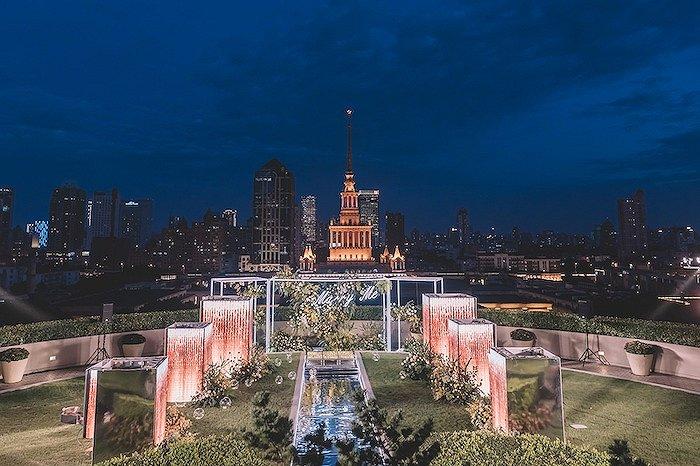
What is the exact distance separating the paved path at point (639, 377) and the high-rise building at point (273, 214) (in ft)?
450

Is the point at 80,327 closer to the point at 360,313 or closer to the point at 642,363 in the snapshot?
the point at 360,313

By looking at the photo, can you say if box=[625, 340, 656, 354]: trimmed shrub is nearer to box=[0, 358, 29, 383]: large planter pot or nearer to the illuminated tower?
box=[0, 358, 29, 383]: large planter pot

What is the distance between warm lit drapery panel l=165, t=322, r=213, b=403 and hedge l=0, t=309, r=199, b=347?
548cm

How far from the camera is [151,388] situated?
701 cm

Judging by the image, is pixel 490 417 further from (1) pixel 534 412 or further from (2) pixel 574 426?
(2) pixel 574 426

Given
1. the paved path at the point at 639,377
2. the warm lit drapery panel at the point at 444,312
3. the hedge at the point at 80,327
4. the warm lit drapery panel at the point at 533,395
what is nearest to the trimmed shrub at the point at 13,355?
the hedge at the point at 80,327

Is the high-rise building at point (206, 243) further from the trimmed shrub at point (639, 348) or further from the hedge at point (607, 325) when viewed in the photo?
the trimmed shrub at point (639, 348)

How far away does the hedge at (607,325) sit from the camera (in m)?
12.7

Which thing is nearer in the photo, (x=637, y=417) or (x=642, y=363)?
(x=637, y=417)

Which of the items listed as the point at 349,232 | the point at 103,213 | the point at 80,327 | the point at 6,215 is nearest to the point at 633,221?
the point at 349,232

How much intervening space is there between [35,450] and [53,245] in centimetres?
17375

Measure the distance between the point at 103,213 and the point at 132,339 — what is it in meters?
201

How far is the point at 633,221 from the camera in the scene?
484 ft

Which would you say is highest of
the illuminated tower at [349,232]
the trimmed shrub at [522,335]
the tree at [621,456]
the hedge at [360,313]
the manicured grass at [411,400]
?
the illuminated tower at [349,232]
